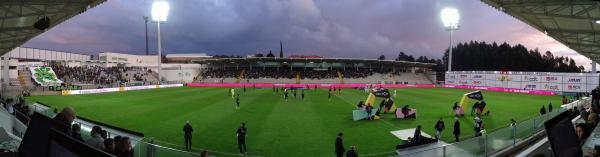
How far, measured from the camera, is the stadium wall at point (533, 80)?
5286 cm

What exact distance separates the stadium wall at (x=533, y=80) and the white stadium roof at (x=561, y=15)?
37.7 m

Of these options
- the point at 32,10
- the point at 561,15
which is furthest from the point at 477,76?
the point at 32,10

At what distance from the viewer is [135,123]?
76.7ft

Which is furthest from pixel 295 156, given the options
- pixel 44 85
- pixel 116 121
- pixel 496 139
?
pixel 44 85

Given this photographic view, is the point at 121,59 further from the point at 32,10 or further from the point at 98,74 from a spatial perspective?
the point at 32,10

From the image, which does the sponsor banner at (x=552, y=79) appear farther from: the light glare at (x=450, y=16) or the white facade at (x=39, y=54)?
the white facade at (x=39, y=54)

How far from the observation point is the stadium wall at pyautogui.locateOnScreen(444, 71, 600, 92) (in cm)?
5286

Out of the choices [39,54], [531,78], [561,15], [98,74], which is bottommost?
[531,78]

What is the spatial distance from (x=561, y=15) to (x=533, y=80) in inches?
2030

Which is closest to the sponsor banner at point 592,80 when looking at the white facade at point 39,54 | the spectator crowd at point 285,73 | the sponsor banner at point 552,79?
the sponsor banner at point 552,79

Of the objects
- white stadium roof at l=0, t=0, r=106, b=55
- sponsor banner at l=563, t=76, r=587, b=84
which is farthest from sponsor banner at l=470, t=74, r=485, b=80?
white stadium roof at l=0, t=0, r=106, b=55

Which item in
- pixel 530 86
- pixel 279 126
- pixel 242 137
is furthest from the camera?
pixel 530 86

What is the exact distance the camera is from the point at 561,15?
50.0 ft

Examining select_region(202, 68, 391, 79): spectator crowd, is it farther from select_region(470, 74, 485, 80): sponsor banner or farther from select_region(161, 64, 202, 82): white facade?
select_region(470, 74, 485, 80): sponsor banner
